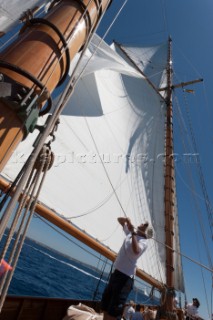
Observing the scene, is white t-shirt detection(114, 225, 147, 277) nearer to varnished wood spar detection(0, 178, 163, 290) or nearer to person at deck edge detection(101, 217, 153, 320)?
person at deck edge detection(101, 217, 153, 320)

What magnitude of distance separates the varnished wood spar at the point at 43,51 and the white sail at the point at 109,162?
1860 mm

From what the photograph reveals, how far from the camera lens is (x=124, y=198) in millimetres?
6035

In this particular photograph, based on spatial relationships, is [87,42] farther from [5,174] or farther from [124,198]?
[124,198]

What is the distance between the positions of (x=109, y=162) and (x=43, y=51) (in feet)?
15.2

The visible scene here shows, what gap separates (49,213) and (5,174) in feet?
2.91

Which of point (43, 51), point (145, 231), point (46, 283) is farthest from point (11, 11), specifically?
point (46, 283)

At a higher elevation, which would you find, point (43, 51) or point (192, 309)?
point (43, 51)

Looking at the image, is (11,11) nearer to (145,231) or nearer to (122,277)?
(145,231)

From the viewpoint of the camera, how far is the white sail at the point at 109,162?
14.8ft

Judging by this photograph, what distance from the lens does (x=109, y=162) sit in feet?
19.5

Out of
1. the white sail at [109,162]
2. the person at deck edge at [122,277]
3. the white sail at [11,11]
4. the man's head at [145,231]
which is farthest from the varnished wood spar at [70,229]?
the white sail at [11,11]

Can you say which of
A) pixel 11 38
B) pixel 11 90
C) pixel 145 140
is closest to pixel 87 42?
pixel 11 38

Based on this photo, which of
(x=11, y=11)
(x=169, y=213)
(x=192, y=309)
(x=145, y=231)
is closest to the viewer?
(x=11, y=11)

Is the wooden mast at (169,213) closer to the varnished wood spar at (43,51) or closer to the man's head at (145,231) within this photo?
the man's head at (145,231)
